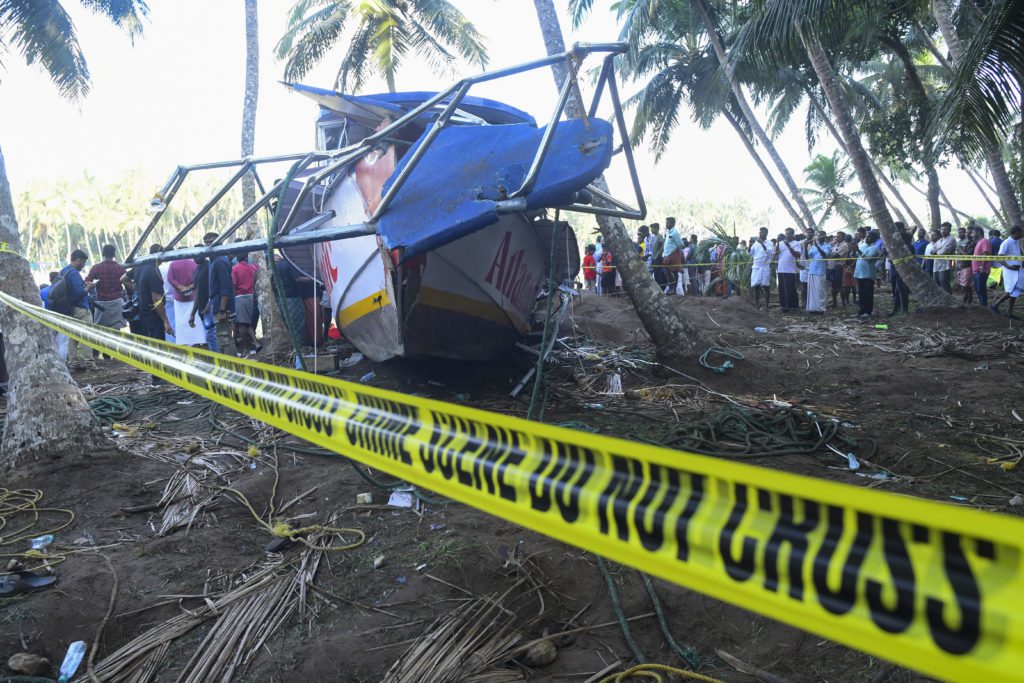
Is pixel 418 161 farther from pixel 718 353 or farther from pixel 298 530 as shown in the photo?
pixel 718 353

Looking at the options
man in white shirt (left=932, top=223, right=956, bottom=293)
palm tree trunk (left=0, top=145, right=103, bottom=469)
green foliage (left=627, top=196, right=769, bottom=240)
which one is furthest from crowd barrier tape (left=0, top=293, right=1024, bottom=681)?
green foliage (left=627, top=196, right=769, bottom=240)

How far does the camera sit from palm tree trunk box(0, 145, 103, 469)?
4703 millimetres

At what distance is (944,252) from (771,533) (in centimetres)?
1462

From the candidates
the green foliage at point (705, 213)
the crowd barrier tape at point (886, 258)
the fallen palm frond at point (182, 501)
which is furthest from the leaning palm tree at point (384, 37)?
the green foliage at point (705, 213)

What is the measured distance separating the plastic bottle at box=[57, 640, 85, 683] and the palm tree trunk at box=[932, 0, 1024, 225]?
12386mm

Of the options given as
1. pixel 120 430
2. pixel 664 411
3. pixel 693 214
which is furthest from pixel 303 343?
pixel 693 214

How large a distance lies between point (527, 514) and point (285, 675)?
1.81m

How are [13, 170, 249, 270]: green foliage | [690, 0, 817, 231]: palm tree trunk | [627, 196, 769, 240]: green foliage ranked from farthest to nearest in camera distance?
1. [627, 196, 769, 240]: green foliage
2. [13, 170, 249, 270]: green foliage
3. [690, 0, 817, 231]: palm tree trunk

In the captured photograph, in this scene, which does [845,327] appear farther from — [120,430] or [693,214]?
[693,214]

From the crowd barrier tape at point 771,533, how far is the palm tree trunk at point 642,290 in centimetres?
581

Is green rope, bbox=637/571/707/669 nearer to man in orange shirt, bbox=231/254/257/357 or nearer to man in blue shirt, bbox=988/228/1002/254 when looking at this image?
man in orange shirt, bbox=231/254/257/357

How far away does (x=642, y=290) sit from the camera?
298 inches

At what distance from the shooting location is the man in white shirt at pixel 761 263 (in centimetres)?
1451

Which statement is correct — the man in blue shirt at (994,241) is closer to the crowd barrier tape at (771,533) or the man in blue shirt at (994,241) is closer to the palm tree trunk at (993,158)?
the palm tree trunk at (993,158)
